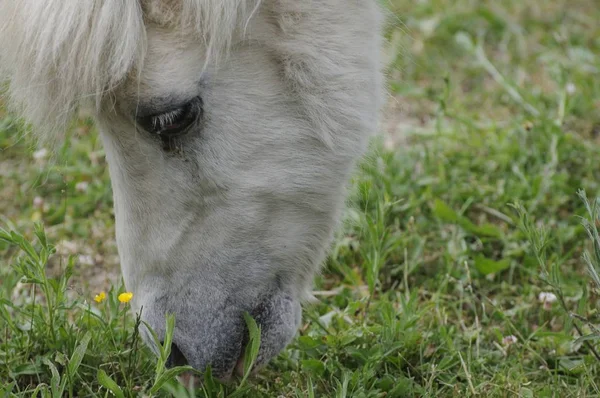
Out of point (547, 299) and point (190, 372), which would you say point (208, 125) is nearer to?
point (190, 372)

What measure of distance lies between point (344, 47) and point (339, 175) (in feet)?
1.13

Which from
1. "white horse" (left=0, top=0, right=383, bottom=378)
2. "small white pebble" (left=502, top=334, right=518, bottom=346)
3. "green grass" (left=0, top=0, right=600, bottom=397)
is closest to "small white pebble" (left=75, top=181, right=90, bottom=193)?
"green grass" (left=0, top=0, right=600, bottom=397)

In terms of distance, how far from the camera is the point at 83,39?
1983 mm

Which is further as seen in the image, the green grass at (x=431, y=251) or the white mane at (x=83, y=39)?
the green grass at (x=431, y=251)

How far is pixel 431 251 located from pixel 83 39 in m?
1.65

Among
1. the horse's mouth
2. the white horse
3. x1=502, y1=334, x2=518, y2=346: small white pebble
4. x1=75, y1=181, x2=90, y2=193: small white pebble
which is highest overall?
the white horse

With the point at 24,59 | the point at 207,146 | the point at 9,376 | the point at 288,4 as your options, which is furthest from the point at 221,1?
the point at 9,376

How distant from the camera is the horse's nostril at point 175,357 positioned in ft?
7.17

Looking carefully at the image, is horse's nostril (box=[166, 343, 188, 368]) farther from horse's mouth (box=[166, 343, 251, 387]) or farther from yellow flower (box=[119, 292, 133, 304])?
yellow flower (box=[119, 292, 133, 304])

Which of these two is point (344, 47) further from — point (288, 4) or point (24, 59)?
point (24, 59)

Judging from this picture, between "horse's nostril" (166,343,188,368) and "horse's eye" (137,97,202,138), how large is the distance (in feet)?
1.75

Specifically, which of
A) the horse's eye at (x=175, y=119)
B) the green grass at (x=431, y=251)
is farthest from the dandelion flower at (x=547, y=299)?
the horse's eye at (x=175, y=119)

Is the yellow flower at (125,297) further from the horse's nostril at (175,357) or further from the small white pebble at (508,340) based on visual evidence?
the small white pebble at (508,340)

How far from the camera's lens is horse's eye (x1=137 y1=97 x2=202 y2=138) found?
208 centimetres
